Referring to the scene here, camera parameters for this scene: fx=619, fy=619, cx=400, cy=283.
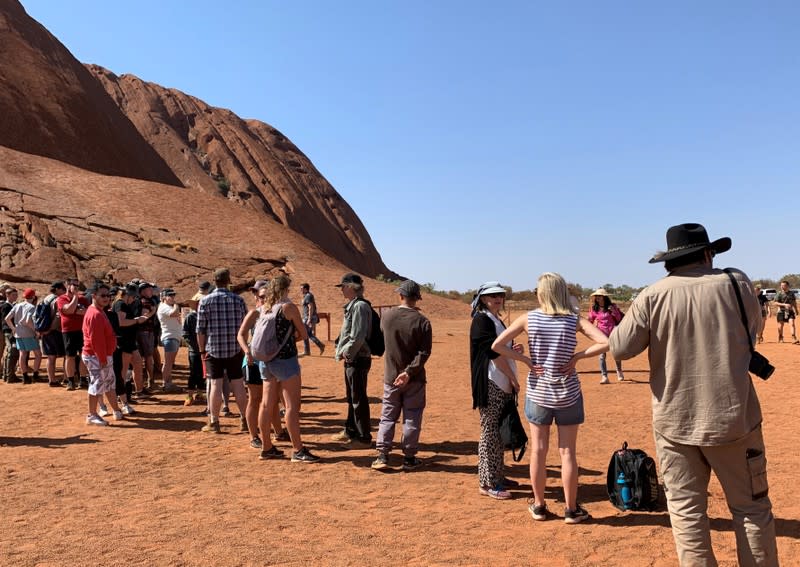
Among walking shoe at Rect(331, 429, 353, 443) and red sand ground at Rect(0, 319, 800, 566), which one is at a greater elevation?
walking shoe at Rect(331, 429, 353, 443)

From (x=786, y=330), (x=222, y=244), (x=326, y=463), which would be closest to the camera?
(x=326, y=463)

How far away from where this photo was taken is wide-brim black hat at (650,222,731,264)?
3145mm

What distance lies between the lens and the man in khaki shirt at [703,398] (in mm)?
2990

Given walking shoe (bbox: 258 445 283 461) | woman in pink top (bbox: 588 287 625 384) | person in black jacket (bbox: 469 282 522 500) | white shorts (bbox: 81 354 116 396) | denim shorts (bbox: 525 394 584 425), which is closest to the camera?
denim shorts (bbox: 525 394 584 425)

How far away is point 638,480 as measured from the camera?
484cm

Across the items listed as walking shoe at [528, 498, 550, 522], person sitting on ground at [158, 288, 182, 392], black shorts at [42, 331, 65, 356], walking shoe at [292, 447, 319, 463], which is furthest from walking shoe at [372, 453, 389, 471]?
black shorts at [42, 331, 65, 356]

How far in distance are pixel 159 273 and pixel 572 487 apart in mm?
26090

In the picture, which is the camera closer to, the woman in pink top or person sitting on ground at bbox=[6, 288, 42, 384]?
the woman in pink top

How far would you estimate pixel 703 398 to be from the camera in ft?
9.93

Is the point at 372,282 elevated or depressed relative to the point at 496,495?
elevated

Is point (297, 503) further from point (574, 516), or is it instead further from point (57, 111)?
point (57, 111)

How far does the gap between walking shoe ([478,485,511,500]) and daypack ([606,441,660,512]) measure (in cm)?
84

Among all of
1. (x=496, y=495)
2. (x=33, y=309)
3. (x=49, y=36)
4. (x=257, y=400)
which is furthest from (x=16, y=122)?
(x=496, y=495)

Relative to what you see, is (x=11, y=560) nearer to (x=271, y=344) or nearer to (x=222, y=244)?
(x=271, y=344)
